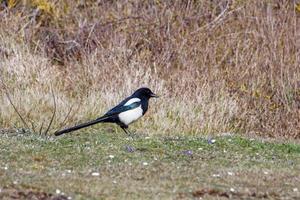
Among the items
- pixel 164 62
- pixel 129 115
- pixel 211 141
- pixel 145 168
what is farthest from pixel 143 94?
pixel 164 62

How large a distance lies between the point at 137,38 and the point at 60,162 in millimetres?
6614

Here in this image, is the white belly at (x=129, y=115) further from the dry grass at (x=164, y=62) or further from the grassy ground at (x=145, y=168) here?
the dry grass at (x=164, y=62)

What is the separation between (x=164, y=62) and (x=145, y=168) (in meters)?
5.78

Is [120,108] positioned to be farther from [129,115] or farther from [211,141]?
[211,141]

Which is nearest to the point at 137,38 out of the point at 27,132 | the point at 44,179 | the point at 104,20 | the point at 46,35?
the point at 104,20

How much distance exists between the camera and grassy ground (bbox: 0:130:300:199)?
701 centimetres

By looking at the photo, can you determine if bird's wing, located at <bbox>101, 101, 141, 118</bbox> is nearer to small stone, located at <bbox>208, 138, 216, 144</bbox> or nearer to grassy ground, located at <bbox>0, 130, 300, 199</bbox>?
grassy ground, located at <bbox>0, 130, 300, 199</bbox>

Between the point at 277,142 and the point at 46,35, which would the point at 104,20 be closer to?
the point at 46,35

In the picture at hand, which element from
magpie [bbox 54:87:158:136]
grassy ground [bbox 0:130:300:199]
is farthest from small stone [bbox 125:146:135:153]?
magpie [bbox 54:87:158:136]

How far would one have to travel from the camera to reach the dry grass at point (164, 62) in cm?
1184

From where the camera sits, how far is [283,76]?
12.9m

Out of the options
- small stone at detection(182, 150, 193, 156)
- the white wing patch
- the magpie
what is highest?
the white wing patch

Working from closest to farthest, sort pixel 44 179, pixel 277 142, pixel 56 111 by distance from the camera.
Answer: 1. pixel 44 179
2. pixel 277 142
3. pixel 56 111

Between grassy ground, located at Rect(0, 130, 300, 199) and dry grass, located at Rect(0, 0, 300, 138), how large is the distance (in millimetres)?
1893
